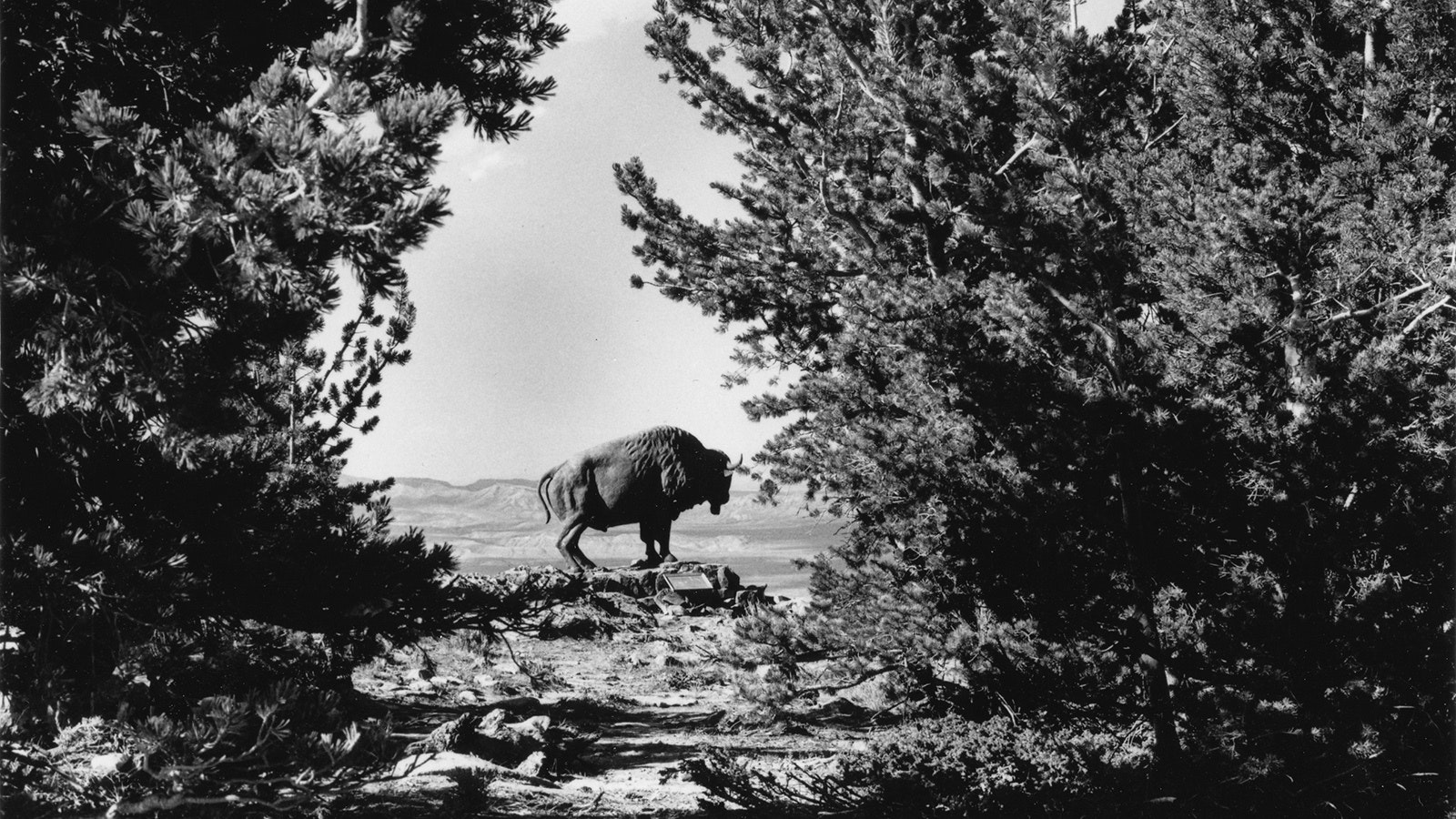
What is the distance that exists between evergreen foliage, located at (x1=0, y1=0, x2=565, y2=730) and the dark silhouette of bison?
10.1 m

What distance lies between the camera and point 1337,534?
4.71 metres

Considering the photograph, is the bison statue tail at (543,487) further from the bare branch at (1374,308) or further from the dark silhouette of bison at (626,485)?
the bare branch at (1374,308)

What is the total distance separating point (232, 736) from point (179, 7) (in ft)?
8.39

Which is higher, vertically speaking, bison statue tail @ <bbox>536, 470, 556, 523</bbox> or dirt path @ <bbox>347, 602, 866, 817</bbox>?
bison statue tail @ <bbox>536, 470, 556, 523</bbox>

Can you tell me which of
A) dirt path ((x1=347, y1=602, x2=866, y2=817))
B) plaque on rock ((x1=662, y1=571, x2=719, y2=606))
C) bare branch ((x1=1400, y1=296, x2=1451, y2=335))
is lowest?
dirt path ((x1=347, y1=602, x2=866, y2=817))

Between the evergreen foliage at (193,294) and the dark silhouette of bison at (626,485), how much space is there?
397 inches

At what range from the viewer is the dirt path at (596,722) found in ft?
14.8

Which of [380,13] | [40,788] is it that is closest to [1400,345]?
[380,13]

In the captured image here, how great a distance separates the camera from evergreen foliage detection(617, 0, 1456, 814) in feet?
15.2

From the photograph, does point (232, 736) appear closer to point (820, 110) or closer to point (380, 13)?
point (380, 13)

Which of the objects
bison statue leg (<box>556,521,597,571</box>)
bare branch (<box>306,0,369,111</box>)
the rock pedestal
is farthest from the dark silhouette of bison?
bare branch (<box>306,0,369,111</box>)

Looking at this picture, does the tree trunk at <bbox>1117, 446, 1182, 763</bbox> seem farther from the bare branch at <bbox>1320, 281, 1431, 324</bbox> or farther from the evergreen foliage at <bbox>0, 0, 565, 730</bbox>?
the evergreen foliage at <bbox>0, 0, 565, 730</bbox>

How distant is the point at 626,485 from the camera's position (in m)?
14.4

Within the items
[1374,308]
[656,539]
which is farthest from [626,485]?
Answer: [1374,308]
